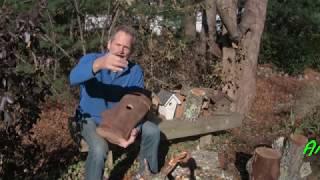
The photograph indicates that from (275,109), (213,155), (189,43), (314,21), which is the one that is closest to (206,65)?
(189,43)

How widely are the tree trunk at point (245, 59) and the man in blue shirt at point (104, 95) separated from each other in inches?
120

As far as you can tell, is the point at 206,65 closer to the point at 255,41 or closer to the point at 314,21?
the point at 255,41

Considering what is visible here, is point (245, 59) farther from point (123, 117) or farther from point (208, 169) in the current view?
point (123, 117)

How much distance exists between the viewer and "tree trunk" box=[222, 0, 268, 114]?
23.7 feet

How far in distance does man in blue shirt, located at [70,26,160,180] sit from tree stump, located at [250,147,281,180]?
0.96 metres

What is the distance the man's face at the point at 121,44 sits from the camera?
A: 161 inches

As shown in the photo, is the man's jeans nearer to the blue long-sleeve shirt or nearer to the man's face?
the blue long-sleeve shirt

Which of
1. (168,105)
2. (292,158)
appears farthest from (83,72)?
(292,158)

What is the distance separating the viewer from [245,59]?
23.9ft

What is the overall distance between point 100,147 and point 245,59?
12.1 ft

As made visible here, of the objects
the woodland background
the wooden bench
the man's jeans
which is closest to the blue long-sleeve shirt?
the man's jeans

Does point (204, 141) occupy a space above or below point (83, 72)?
below

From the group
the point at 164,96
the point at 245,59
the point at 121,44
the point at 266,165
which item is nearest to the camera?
the point at 121,44

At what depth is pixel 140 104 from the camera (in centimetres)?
420
